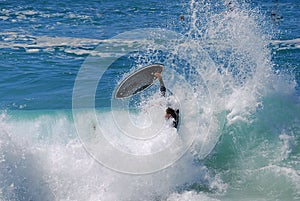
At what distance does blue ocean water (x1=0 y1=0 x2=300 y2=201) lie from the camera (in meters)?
10.6

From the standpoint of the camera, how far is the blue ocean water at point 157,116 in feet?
34.8

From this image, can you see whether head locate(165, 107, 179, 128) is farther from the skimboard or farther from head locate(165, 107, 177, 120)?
the skimboard

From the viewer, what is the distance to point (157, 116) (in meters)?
12.8

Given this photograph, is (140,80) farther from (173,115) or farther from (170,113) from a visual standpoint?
(173,115)

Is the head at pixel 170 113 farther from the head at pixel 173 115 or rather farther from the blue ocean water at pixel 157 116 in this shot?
the blue ocean water at pixel 157 116

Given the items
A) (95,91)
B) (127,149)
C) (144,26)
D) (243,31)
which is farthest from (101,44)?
(127,149)

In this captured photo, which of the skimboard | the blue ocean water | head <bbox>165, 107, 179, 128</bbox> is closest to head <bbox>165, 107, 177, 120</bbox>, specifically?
head <bbox>165, 107, 179, 128</bbox>

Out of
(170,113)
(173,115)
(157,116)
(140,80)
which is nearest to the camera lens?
(140,80)

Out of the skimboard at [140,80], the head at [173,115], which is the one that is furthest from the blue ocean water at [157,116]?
the skimboard at [140,80]

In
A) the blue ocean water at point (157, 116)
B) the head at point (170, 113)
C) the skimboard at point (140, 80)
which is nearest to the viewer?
the blue ocean water at point (157, 116)

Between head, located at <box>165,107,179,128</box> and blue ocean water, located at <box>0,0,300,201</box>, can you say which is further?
head, located at <box>165,107,179,128</box>

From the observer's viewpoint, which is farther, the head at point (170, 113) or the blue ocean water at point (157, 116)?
the head at point (170, 113)

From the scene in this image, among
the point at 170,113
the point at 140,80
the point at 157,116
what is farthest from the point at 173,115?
the point at 140,80

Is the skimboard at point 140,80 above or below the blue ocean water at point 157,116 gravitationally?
above
